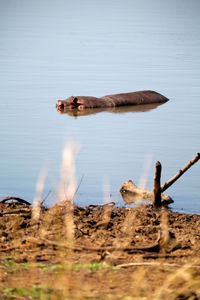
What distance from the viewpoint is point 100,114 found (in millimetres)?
15062

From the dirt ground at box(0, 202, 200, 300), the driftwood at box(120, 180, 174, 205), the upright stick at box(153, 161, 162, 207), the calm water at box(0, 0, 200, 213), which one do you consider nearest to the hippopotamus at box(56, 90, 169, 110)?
the calm water at box(0, 0, 200, 213)

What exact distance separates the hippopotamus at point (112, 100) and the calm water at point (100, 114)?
324 millimetres

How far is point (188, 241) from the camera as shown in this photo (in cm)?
626

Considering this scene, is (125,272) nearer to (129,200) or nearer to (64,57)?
(129,200)

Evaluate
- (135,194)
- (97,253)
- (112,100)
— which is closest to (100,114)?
(112,100)

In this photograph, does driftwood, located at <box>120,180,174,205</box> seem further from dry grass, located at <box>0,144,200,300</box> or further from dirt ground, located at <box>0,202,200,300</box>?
dry grass, located at <box>0,144,200,300</box>

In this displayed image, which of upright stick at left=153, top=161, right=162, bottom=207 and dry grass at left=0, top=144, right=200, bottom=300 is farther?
upright stick at left=153, top=161, right=162, bottom=207

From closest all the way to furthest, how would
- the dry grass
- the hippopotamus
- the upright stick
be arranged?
1. the dry grass
2. the upright stick
3. the hippopotamus

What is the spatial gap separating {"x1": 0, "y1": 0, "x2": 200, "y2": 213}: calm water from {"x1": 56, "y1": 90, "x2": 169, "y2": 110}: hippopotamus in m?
0.32

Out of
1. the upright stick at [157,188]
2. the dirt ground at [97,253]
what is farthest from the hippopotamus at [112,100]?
the dirt ground at [97,253]

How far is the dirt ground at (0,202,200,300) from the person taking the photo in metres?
4.77

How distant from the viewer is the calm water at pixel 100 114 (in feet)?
30.1

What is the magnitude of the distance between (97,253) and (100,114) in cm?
950

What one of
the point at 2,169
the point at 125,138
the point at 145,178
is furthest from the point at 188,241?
the point at 125,138
